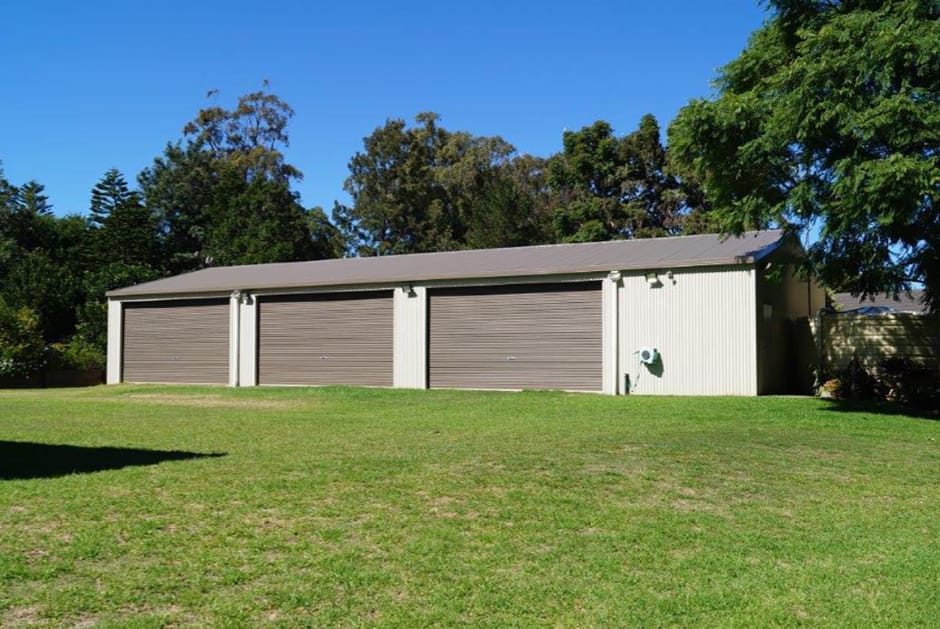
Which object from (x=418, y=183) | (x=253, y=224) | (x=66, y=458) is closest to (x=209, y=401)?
(x=66, y=458)

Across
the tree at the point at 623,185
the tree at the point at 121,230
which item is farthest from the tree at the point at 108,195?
the tree at the point at 623,185

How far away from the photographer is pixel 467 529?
604 cm

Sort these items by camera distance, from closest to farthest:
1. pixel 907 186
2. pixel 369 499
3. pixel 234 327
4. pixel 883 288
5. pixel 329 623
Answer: pixel 329 623 < pixel 369 499 < pixel 907 186 < pixel 883 288 < pixel 234 327

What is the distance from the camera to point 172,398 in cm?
2052

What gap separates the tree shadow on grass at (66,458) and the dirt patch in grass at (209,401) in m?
7.12

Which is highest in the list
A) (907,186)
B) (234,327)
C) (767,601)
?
(907,186)

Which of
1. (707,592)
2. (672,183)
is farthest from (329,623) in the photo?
(672,183)

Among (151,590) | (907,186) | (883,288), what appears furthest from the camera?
(883,288)

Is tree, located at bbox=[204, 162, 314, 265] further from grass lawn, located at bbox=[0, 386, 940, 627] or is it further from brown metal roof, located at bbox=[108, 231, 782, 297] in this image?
grass lawn, located at bbox=[0, 386, 940, 627]

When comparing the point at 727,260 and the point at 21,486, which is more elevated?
the point at 727,260

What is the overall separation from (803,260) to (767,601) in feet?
43.5

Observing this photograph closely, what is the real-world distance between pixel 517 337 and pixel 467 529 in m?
15.6

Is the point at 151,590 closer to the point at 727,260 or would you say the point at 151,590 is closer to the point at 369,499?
the point at 369,499

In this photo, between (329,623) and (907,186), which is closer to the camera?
(329,623)
